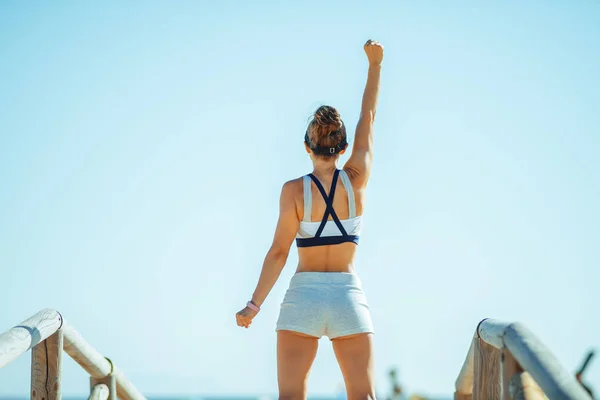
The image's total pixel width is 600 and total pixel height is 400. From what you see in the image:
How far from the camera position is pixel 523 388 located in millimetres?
3244

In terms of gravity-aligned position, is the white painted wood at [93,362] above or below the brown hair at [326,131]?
below

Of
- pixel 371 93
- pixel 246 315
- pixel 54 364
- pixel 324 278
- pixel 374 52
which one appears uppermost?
pixel 374 52

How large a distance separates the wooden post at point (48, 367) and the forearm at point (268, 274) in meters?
1.05

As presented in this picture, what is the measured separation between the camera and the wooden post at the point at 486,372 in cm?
404

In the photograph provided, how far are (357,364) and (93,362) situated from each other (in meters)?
1.63

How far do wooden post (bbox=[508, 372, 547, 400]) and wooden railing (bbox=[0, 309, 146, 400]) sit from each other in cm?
208

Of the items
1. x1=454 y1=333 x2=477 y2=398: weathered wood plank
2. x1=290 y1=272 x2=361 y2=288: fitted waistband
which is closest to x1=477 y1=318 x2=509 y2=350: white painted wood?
x1=454 y1=333 x2=477 y2=398: weathered wood plank

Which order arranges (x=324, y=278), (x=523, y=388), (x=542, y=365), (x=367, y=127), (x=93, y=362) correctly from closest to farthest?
(x=542, y=365) → (x=523, y=388) → (x=324, y=278) → (x=367, y=127) → (x=93, y=362)

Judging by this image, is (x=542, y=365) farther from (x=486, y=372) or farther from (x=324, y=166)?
(x=324, y=166)

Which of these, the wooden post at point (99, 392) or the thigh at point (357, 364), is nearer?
the thigh at point (357, 364)

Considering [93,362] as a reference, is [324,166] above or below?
above

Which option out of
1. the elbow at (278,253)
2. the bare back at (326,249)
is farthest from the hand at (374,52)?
the elbow at (278,253)

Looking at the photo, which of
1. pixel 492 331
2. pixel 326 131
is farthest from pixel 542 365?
pixel 326 131

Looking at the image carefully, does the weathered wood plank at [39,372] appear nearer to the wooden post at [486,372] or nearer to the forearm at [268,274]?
the forearm at [268,274]
